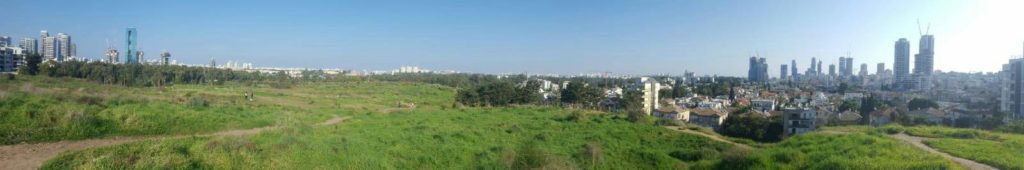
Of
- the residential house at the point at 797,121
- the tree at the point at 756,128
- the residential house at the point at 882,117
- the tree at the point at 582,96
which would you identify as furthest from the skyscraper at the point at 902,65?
the tree at the point at 582,96

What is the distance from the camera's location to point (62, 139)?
985 centimetres

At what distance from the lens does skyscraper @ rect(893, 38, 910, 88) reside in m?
36.9

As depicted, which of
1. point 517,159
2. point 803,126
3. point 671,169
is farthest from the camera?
point 803,126

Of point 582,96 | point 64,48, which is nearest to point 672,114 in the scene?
point 582,96

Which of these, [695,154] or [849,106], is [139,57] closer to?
[695,154]

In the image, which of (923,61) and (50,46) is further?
(50,46)

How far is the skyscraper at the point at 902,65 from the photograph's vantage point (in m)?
36.9

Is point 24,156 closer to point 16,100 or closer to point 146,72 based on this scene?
point 16,100

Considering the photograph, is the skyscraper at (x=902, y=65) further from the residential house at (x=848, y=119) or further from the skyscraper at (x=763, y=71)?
the skyscraper at (x=763, y=71)

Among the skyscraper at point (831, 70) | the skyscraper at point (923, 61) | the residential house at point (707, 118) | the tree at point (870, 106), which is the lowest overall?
the residential house at point (707, 118)

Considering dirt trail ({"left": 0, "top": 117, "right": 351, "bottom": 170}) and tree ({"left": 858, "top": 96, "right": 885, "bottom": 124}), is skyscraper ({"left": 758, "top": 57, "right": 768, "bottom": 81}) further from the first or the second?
dirt trail ({"left": 0, "top": 117, "right": 351, "bottom": 170})

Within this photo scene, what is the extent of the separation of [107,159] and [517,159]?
655 cm

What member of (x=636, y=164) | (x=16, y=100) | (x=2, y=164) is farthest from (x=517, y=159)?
(x=16, y=100)

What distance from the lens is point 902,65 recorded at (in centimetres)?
4012
